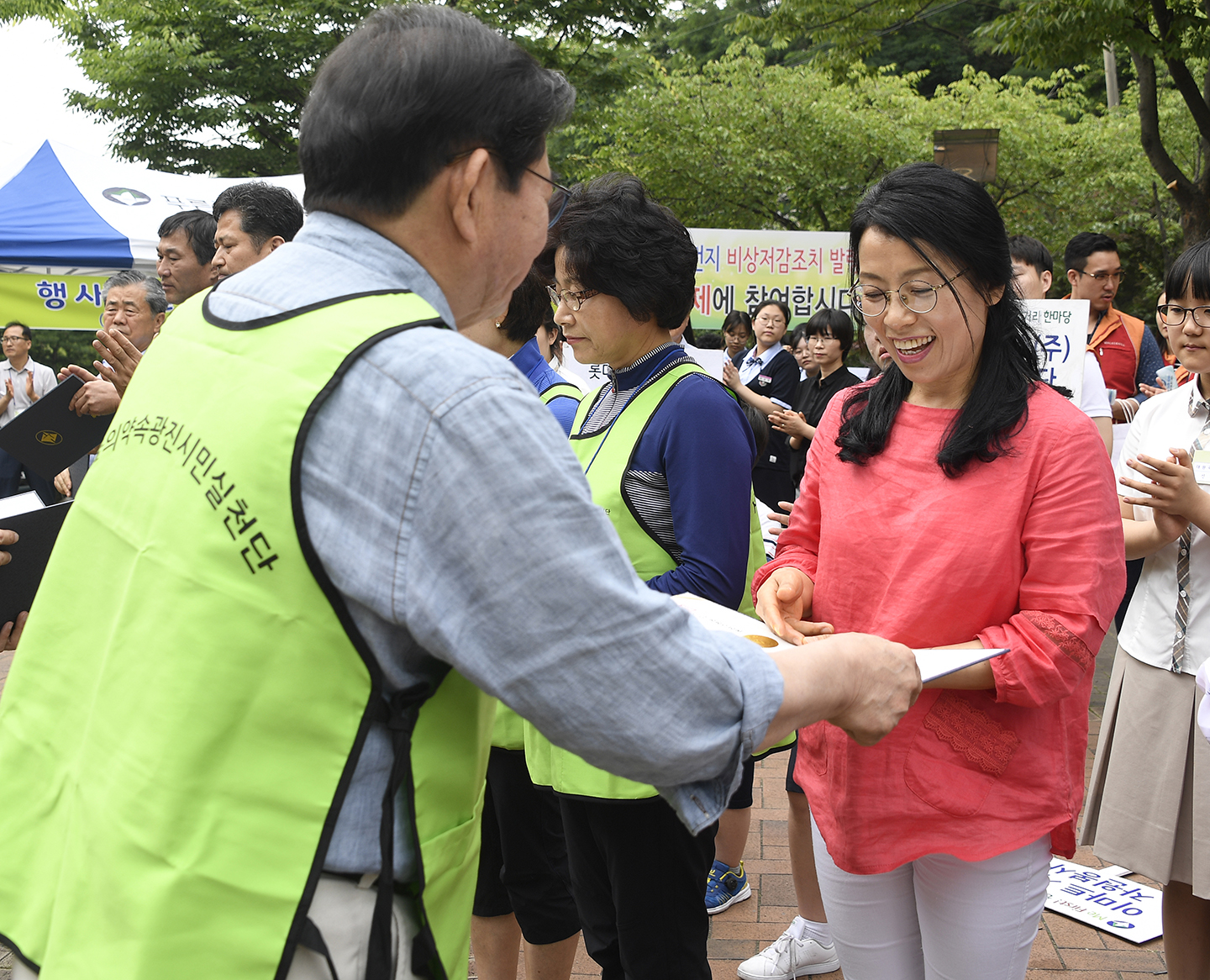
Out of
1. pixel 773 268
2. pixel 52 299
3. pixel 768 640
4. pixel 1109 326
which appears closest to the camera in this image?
pixel 768 640

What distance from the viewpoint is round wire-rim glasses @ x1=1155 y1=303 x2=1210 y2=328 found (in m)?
2.60

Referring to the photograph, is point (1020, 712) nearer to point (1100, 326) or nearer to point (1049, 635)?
point (1049, 635)

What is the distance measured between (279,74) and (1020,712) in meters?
16.6

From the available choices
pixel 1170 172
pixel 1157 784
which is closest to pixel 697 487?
pixel 1157 784

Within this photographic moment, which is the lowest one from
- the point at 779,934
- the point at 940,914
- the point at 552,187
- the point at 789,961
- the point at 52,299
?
the point at 779,934

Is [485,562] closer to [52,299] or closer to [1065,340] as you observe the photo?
[1065,340]

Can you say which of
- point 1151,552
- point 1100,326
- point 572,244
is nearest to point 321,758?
point 572,244

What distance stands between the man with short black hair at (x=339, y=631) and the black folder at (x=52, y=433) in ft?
8.17

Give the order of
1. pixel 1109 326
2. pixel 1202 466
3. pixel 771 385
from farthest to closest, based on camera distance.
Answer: pixel 771 385 → pixel 1109 326 → pixel 1202 466

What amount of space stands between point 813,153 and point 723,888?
14.8 m

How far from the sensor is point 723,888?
338 centimetres

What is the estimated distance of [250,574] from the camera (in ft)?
3.22

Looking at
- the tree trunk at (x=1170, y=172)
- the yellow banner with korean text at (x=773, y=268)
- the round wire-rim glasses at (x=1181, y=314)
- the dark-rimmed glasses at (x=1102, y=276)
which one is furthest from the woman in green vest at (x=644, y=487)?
the yellow banner with korean text at (x=773, y=268)

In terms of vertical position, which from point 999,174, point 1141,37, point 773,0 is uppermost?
point 773,0
